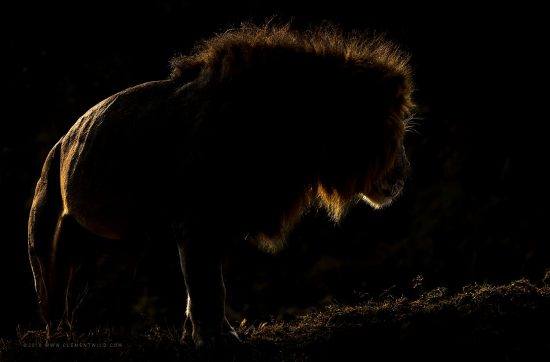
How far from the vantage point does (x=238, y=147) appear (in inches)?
159

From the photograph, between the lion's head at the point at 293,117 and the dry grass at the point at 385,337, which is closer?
the dry grass at the point at 385,337

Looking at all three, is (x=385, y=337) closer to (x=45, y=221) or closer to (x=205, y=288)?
(x=205, y=288)

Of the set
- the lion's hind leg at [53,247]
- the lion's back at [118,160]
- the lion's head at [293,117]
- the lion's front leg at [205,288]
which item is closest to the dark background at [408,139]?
the lion's hind leg at [53,247]

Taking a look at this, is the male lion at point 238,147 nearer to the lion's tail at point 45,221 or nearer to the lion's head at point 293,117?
the lion's head at point 293,117

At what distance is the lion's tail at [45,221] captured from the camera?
17.0ft

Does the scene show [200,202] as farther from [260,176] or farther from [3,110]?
[3,110]

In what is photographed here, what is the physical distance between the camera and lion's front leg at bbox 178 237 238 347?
13.2 ft

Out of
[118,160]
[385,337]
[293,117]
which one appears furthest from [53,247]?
[385,337]

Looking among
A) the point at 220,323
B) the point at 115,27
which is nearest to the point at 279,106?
the point at 220,323

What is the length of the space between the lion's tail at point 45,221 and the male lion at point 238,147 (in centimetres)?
26

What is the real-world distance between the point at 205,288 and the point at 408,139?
7.30 m

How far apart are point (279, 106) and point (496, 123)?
7.31m

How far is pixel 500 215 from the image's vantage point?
10445mm

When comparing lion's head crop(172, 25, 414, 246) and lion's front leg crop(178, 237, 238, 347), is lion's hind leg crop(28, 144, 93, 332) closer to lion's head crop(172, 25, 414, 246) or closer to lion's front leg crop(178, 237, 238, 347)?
lion's head crop(172, 25, 414, 246)
